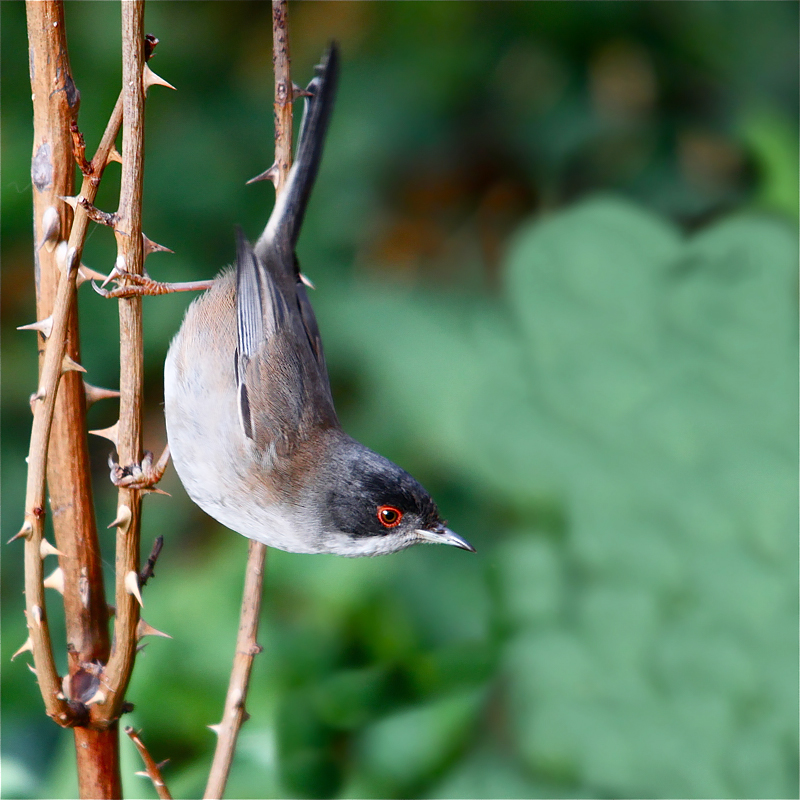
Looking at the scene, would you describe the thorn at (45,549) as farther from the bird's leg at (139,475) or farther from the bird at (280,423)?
the bird at (280,423)

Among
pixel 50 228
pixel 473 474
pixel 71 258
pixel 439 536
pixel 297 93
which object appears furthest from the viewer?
pixel 473 474

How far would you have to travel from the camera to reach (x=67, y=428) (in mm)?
1302

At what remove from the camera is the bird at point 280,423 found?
1.65 metres

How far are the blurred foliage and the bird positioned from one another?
56cm

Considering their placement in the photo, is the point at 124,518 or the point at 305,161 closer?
the point at 124,518

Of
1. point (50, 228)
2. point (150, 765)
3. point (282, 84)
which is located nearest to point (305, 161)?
point (282, 84)

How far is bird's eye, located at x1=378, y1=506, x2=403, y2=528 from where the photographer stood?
1.70 meters

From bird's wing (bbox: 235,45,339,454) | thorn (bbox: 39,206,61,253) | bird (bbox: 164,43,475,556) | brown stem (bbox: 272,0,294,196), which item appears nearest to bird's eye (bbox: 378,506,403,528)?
bird (bbox: 164,43,475,556)

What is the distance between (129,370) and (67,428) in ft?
0.59

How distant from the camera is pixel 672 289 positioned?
224cm

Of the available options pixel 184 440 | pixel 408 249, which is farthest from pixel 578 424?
pixel 408 249

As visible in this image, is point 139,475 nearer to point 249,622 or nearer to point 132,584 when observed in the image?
point 132,584

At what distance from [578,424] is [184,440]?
1055 millimetres

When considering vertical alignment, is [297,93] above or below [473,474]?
above
